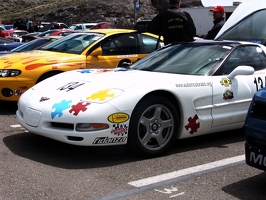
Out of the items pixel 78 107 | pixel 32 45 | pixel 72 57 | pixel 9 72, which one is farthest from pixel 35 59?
pixel 78 107

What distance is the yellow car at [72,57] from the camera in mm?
6715

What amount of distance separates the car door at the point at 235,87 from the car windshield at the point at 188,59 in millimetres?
146

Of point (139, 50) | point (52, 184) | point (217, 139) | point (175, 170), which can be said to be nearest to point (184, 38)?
point (139, 50)

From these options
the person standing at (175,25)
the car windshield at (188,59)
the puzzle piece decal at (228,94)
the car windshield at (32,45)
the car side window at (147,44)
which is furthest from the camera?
the car windshield at (32,45)

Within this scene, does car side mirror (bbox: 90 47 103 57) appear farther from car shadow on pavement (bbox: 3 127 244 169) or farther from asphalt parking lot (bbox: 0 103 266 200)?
asphalt parking lot (bbox: 0 103 266 200)

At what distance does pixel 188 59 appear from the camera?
5242mm

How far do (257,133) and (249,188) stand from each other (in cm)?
64

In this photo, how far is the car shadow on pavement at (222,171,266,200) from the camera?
3617 millimetres

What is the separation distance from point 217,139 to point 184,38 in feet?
7.75

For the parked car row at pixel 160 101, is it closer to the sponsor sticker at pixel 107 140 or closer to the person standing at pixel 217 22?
the sponsor sticker at pixel 107 140

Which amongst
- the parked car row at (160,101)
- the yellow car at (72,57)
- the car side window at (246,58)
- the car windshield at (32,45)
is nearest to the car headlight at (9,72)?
the yellow car at (72,57)

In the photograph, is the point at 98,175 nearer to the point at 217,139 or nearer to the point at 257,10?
the point at 217,139

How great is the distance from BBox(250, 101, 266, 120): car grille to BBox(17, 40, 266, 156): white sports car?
123 cm

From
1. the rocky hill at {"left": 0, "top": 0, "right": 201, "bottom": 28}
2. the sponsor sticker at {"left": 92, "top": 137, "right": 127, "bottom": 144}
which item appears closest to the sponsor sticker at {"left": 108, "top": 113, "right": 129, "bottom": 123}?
the sponsor sticker at {"left": 92, "top": 137, "right": 127, "bottom": 144}
